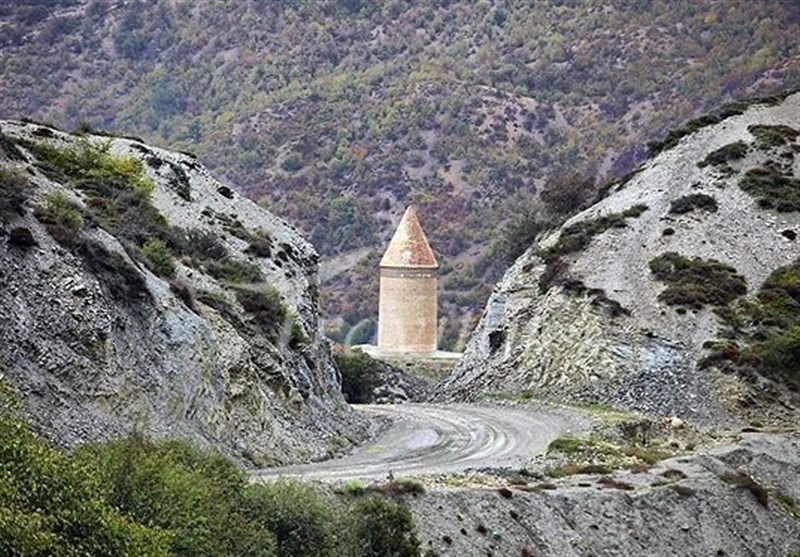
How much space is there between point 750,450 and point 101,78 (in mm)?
131844

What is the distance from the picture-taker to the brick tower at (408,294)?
83188 mm

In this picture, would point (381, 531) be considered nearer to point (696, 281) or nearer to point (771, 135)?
point (696, 281)

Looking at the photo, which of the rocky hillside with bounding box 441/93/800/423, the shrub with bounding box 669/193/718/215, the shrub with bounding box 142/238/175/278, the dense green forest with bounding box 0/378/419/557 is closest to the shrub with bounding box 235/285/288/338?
the shrub with bounding box 142/238/175/278

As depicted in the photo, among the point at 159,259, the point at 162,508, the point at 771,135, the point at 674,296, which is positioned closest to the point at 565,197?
the point at 771,135

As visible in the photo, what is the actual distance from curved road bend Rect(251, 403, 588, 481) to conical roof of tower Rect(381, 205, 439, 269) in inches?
900

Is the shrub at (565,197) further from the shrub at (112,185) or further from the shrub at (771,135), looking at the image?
the shrub at (112,185)

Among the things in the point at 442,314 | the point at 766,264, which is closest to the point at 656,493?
the point at 766,264

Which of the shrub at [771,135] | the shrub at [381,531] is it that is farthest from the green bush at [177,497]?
the shrub at [771,135]

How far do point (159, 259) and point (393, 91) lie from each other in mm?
111911

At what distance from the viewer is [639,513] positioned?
124ft

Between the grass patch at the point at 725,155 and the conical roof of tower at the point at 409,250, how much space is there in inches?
656

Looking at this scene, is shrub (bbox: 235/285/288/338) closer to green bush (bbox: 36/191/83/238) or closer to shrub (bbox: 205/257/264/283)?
shrub (bbox: 205/257/264/283)

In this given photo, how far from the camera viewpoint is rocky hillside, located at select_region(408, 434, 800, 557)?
3316 cm

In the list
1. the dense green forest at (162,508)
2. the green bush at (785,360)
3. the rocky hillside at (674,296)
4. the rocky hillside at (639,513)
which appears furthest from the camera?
the rocky hillside at (674,296)
